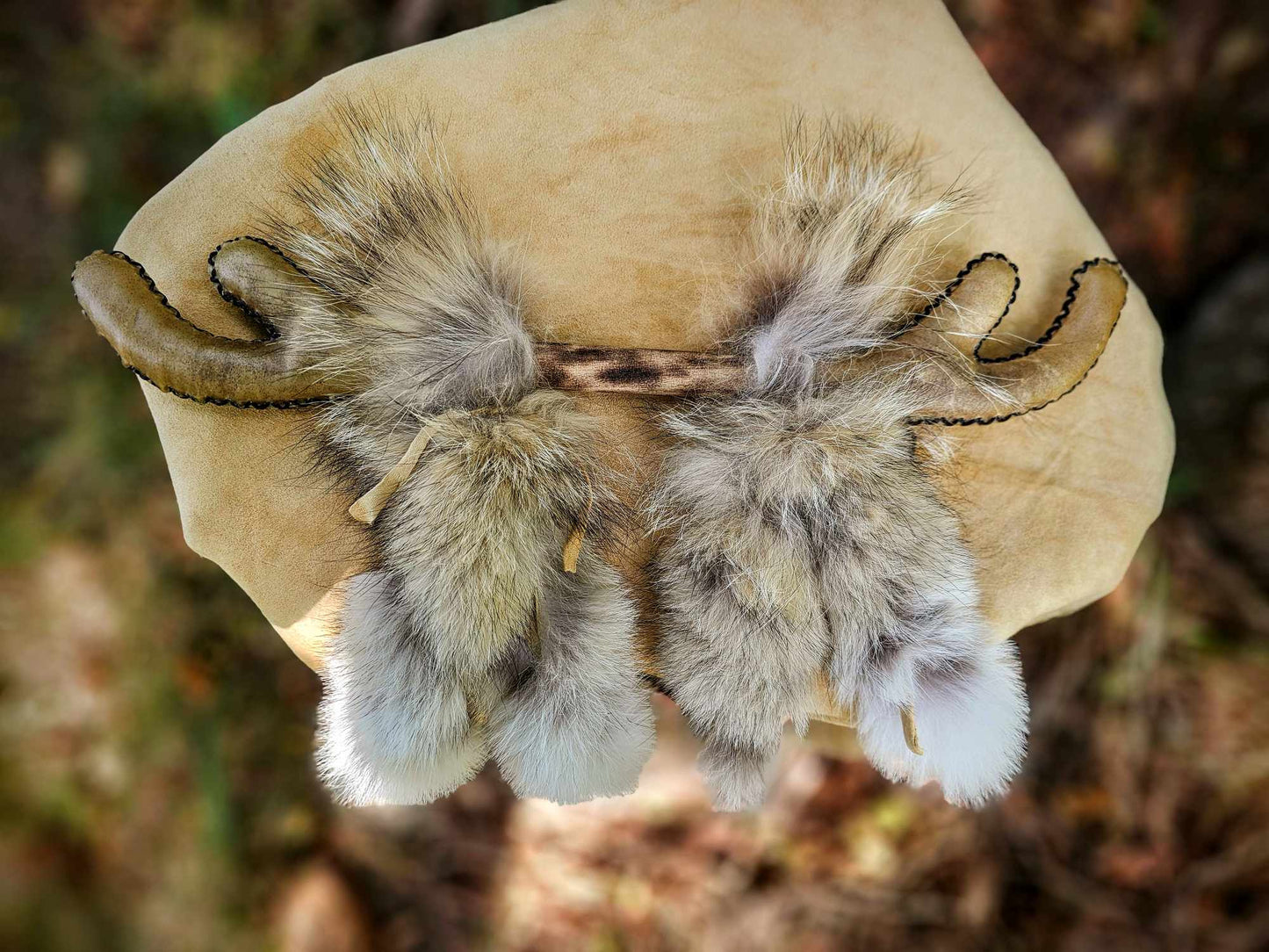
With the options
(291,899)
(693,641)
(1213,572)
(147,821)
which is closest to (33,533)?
(147,821)

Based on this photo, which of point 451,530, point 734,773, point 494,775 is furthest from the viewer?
point 494,775

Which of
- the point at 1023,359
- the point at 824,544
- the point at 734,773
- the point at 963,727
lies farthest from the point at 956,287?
the point at 734,773

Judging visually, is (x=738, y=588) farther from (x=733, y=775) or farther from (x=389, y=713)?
(x=389, y=713)

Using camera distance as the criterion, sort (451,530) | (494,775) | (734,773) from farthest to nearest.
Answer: (494,775), (734,773), (451,530)

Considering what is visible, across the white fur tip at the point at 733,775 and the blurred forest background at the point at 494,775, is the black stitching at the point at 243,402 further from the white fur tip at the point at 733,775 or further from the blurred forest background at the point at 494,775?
the blurred forest background at the point at 494,775

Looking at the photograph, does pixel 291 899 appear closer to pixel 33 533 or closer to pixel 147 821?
pixel 147 821

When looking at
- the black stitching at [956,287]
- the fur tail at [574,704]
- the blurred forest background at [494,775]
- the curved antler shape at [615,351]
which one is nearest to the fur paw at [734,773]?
the fur tail at [574,704]

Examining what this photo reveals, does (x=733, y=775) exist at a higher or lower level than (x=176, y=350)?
lower

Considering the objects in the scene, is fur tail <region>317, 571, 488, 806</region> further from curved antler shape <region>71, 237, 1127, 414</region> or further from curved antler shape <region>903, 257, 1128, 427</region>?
curved antler shape <region>903, 257, 1128, 427</region>
